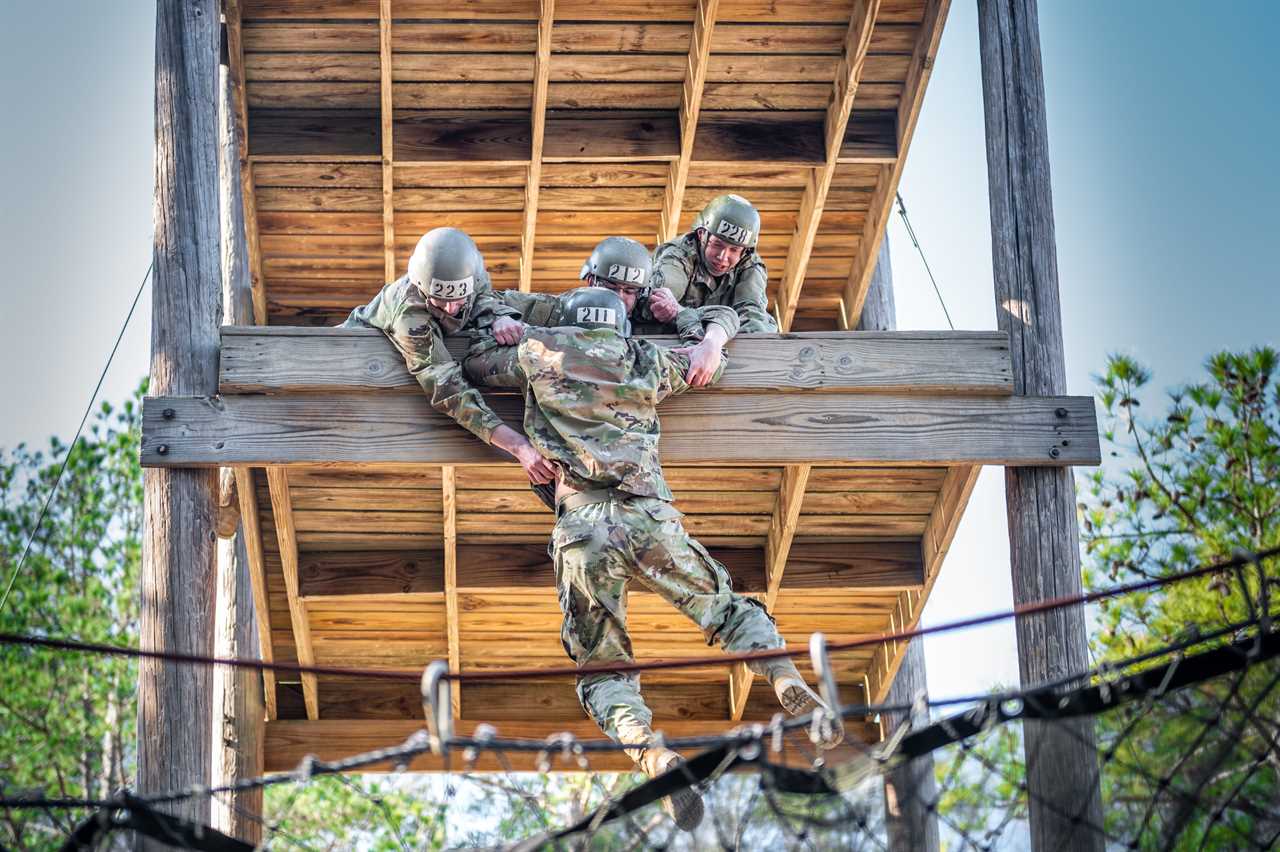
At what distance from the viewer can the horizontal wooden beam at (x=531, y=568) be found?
9.77 metres

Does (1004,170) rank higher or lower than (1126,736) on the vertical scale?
higher

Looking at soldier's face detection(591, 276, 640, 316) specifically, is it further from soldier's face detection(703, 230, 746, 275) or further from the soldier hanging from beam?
soldier's face detection(703, 230, 746, 275)

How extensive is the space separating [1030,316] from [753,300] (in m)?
1.18

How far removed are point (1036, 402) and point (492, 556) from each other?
11.2 ft

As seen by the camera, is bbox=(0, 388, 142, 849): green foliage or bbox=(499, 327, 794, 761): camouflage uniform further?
bbox=(0, 388, 142, 849): green foliage

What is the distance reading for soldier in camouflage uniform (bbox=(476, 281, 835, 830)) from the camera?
6.98 m

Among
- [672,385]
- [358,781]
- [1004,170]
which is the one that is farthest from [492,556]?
[358,781]

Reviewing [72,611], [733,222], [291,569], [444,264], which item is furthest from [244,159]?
[72,611]

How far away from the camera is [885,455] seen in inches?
297

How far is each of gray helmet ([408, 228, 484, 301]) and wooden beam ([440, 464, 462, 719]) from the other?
1.96 m

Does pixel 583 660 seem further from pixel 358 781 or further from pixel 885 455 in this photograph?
pixel 358 781

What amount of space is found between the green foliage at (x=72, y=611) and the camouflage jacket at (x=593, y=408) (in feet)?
39.8

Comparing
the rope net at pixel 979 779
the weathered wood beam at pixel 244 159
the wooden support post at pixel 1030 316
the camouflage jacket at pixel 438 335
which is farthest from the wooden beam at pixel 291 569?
the wooden support post at pixel 1030 316

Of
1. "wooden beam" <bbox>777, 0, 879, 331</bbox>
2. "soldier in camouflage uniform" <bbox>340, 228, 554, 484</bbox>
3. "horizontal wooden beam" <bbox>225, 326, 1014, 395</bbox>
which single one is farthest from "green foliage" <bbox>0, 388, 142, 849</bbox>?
"soldier in camouflage uniform" <bbox>340, 228, 554, 484</bbox>
